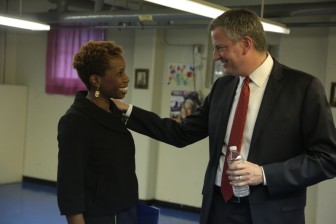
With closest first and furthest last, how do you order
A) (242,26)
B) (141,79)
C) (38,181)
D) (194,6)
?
(242,26), (194,6), (141,79), (38,181)

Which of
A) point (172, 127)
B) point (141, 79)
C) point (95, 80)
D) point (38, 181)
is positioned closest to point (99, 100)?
point (95, 80)

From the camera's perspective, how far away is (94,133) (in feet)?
6.16

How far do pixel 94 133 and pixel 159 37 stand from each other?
14.2 feet

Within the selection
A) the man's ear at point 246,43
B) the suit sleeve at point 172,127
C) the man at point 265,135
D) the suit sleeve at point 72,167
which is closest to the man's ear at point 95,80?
A: the suit sleeve at point 72,167

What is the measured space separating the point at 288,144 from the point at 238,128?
0.70ft

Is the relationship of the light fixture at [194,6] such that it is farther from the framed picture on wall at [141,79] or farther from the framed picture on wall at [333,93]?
the framed picture on wall at [141,79]

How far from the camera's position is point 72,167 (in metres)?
1.81

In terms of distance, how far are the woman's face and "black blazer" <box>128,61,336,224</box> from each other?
1.57 ft

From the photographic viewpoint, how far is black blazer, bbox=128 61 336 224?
1.72 m

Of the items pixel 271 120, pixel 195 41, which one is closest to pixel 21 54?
pixel 195 41

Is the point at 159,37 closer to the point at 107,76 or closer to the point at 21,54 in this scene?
the point at 21,54

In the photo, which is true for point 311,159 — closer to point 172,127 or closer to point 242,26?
point 242,26

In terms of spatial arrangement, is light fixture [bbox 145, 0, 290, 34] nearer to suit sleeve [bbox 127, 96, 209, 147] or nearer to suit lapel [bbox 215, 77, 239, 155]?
suit sleeve [bbox 127, 96, 209, 147]

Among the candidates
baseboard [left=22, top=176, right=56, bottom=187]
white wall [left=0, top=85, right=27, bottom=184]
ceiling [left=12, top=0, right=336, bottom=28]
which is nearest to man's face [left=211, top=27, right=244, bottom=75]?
ceiling [left=12, top=0, right=336, bottom=28]
